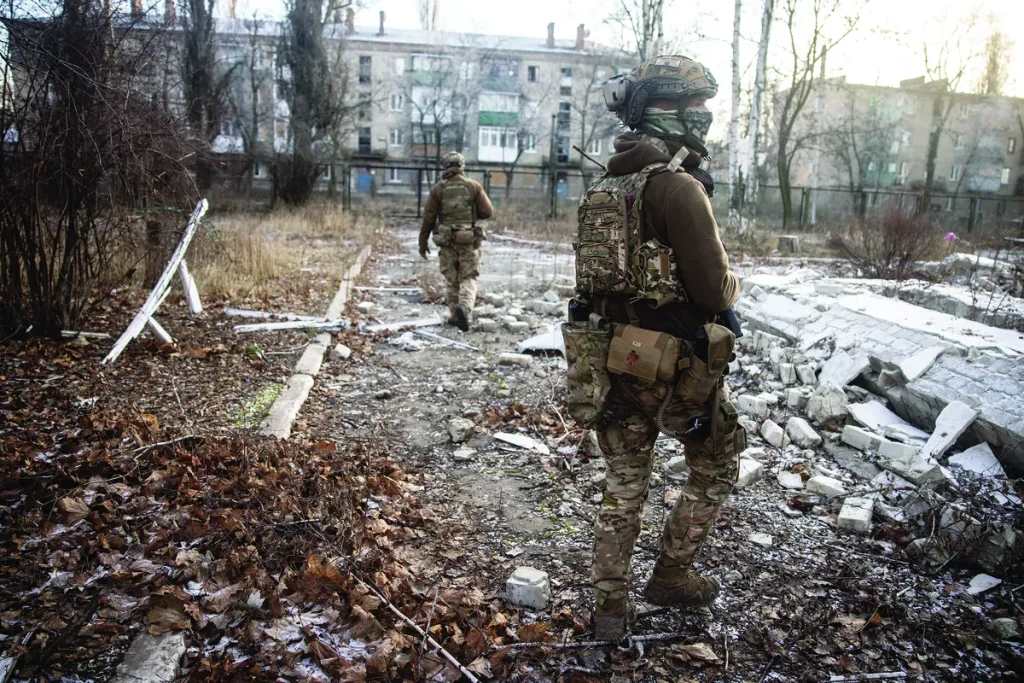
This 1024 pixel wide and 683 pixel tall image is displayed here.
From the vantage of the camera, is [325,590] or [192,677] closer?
[192,677]

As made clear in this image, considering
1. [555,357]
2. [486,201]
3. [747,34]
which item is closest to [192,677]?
[555,357]

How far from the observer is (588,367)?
272 centimetres

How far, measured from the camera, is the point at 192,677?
2.32 m

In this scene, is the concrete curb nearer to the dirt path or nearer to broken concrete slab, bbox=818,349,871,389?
the dirt path

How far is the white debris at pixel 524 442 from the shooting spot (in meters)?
4.71

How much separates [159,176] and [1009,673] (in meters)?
7.16

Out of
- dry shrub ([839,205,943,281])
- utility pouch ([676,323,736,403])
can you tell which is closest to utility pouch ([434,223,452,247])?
utility pouch ([676,323,736,403])

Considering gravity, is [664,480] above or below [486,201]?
below

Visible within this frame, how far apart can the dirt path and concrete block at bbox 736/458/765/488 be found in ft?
0.24

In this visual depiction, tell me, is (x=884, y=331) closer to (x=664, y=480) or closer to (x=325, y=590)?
(x=664, y=480)

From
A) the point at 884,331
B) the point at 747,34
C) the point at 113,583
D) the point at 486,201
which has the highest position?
the point at 747,34

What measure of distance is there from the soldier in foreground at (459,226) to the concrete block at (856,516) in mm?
5138

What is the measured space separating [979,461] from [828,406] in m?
1.14

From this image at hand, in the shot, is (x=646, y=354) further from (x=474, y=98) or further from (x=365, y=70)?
(x=365, y=70)
